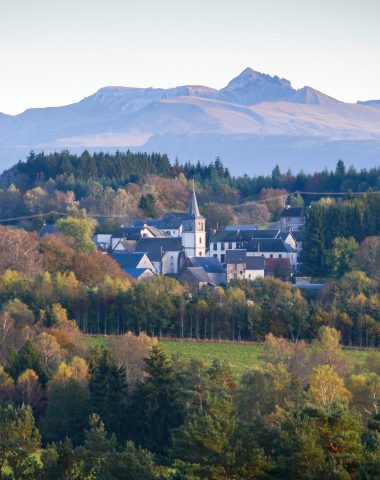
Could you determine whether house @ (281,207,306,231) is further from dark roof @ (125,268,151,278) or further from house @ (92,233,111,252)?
dark roof @ (125,268,151,278)

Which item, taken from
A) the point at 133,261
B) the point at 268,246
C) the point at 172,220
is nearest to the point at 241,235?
the point at 268,246

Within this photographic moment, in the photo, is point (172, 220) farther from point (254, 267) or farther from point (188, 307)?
point (188, 307)

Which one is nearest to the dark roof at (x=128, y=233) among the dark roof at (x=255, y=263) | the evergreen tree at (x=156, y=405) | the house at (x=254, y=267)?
the dark roof at (x=255, y=263)

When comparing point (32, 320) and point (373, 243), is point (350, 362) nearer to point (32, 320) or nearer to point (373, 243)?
point (32, 320)

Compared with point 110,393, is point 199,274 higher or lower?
lower

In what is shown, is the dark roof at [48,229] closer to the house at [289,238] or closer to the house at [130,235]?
the house at [130,235]
